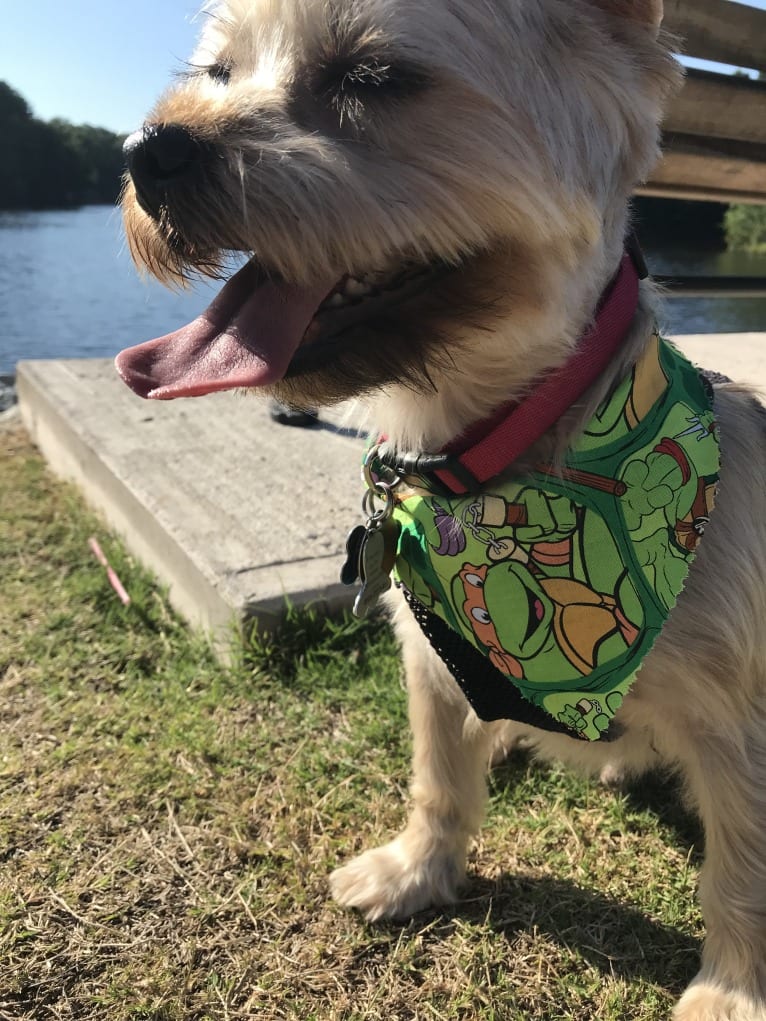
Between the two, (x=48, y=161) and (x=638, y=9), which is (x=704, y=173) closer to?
(x=638, y=9)

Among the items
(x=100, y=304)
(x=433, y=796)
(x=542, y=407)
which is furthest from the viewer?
(x=100, y=304)

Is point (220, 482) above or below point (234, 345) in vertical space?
below

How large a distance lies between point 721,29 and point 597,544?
2.61m

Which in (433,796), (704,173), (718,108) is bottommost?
(433,796)

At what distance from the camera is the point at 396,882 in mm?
2020

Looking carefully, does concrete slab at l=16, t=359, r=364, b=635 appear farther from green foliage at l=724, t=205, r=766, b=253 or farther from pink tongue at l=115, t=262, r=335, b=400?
green foliage at l=724, t=205, r=766, b=253

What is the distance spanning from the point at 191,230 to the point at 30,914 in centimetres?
157

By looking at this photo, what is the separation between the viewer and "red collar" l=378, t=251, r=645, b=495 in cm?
162

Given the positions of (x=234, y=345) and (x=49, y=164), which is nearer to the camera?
(x=234, y=345)

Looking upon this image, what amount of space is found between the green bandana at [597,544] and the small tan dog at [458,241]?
8 centimetres

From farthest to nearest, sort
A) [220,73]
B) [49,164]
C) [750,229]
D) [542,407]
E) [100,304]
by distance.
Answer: [49,164] → [750,229] → [100,304] → [220,73] → [542,407]

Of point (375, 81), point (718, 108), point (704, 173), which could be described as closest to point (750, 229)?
point (704, 173)

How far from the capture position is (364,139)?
4.88 feet

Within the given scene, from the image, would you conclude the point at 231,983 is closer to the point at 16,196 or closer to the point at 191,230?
the point at 191,230
